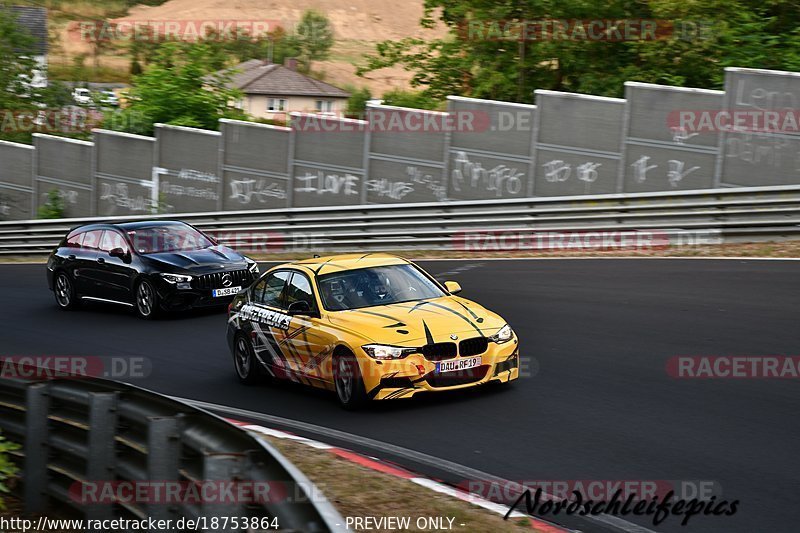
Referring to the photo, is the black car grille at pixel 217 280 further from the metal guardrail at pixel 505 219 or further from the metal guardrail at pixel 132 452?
the metal guardrail at pixel 132 452

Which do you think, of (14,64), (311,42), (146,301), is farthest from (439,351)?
(311,42)

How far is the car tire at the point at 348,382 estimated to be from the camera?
35.3 ft

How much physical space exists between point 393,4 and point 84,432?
17575 cm

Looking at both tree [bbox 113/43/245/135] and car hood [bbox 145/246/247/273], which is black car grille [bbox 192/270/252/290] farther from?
tree [bbox 113/43/245/135]

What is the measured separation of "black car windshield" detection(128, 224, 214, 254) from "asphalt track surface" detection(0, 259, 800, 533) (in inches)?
49.5

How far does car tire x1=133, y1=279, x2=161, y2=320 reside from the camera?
706 inches

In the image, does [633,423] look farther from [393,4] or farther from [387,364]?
[393,4]

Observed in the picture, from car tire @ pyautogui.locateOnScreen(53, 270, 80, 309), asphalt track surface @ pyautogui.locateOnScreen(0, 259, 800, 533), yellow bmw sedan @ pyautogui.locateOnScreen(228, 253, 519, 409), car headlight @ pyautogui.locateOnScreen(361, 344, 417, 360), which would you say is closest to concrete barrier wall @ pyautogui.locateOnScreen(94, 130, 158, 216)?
car tire @ pyautogui.locateOnScreen(53, 270, 80, 309)

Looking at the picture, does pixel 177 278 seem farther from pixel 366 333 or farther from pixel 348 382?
pixel 366 333

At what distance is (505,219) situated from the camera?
2283 centimetres

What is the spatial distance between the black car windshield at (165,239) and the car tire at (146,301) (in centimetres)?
72

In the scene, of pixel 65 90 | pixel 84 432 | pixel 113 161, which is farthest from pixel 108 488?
pixel 65 90

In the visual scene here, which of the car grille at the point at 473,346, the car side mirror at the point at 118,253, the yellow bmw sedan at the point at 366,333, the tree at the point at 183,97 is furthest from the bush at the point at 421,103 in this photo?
the car grille at the point at 473,346

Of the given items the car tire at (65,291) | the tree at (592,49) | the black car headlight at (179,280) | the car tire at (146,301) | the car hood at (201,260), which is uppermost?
the tree at (592,49)
